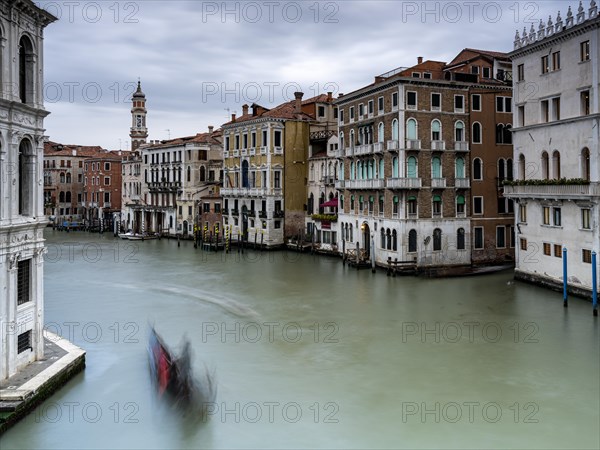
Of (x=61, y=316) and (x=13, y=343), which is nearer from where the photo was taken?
(x=13, y=343)

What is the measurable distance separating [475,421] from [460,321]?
256 inches

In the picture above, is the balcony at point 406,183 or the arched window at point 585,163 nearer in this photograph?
the arched window at point 585,163

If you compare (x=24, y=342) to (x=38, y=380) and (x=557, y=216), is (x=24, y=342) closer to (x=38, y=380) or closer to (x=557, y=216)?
(x=38, y=380)

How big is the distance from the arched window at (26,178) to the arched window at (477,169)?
18488 mm

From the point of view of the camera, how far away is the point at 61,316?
16625 mm

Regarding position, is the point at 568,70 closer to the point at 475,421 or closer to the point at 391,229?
the point at 391,229

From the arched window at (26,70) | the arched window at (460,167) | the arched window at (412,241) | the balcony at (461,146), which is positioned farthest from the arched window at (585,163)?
the arched window at (26,70)

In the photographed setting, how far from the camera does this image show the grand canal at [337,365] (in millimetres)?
8773

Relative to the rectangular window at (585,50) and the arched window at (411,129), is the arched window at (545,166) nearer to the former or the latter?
the rectangular window at (585,50)

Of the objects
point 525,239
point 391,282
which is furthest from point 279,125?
point 525,239

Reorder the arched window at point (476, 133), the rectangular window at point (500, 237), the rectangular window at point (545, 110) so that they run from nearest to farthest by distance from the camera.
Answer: the rectangular window at point (545, 110)
the arched window at point (476, 133)
the rectangular window at point (500, 237)

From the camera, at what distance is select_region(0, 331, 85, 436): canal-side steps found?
859 centimetres

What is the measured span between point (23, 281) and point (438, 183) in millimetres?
17057

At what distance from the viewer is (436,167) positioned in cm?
2369
